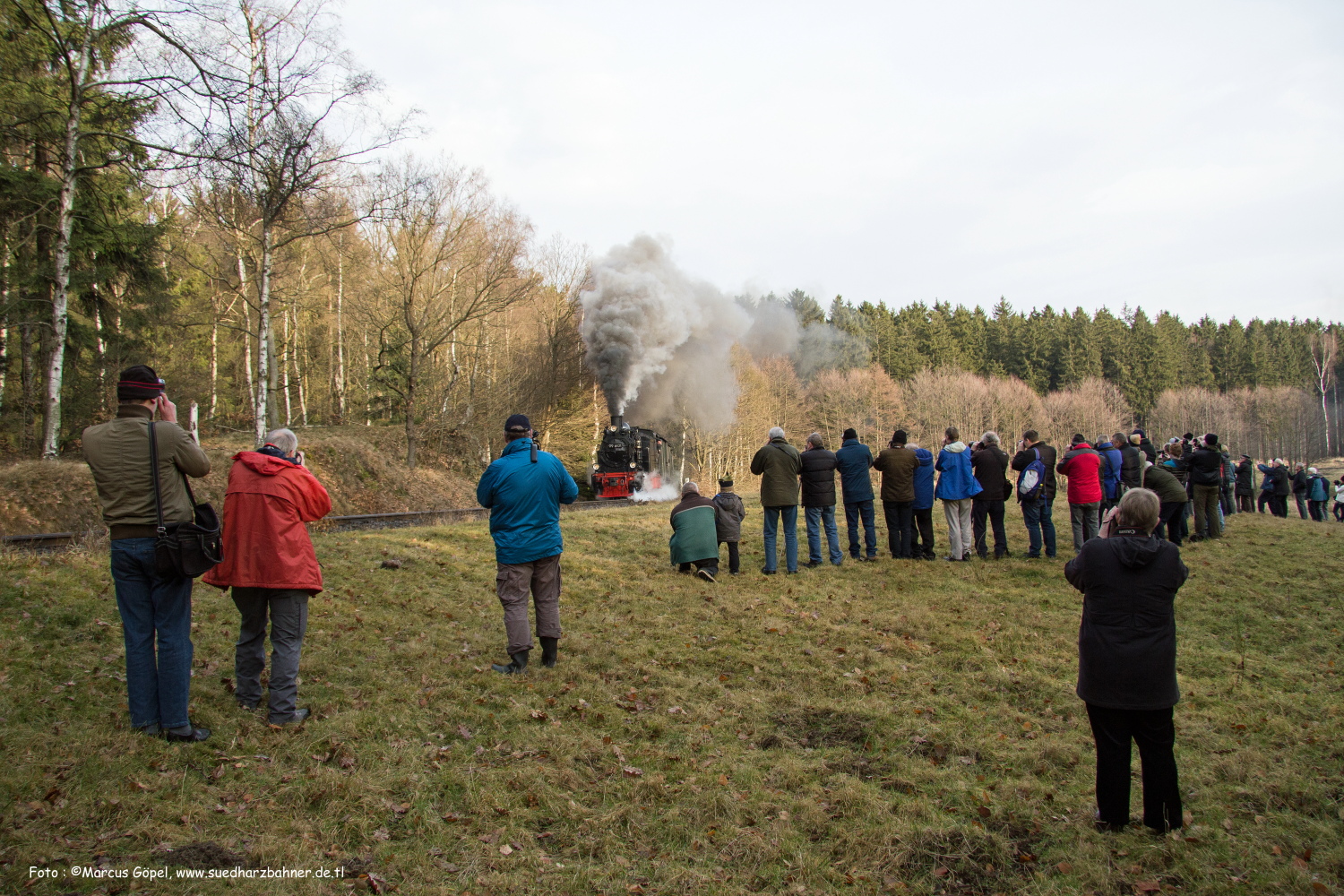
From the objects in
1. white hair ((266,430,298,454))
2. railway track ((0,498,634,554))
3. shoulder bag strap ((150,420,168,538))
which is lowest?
railway track ((0,498,634,554))

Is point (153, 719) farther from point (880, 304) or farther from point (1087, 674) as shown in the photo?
point (880, 304)

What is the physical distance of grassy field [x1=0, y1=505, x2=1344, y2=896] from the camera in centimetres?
345

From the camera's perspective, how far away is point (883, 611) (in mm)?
8562

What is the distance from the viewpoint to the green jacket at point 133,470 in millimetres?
4207

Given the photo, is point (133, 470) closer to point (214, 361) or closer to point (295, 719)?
point (295, 719)

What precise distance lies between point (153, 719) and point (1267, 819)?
6.32 m

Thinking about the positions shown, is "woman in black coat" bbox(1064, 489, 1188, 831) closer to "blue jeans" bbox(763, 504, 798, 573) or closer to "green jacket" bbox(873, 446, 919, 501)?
"blue jeans" bbox(763, 504, 798, 573)

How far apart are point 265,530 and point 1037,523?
1068cm

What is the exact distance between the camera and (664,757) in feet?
15.8

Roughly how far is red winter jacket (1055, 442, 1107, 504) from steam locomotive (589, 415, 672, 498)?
15.1m

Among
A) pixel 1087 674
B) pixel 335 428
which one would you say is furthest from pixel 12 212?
pixel 1087 674

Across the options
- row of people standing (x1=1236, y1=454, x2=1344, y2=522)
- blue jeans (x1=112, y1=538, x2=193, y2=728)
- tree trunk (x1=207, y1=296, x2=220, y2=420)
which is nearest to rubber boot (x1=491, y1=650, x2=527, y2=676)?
blue jeans (x1=112, y1=538, x2=193, y2=728)

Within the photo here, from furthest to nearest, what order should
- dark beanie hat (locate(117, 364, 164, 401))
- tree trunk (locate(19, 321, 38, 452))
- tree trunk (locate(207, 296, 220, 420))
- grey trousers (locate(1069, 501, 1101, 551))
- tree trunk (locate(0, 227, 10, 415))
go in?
tree trunk (locate(207, 296, 220, 420)) < tree trunk (locate(19, 321, 38, 452)) < tree trunk (locate(0, 227, 10, 415)) < grey trousers (locate(1069, 501, 1101, 551)) < dark beanie hat (locate(117, 364, 164, 401))

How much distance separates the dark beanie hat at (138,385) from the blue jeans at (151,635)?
85 cm
